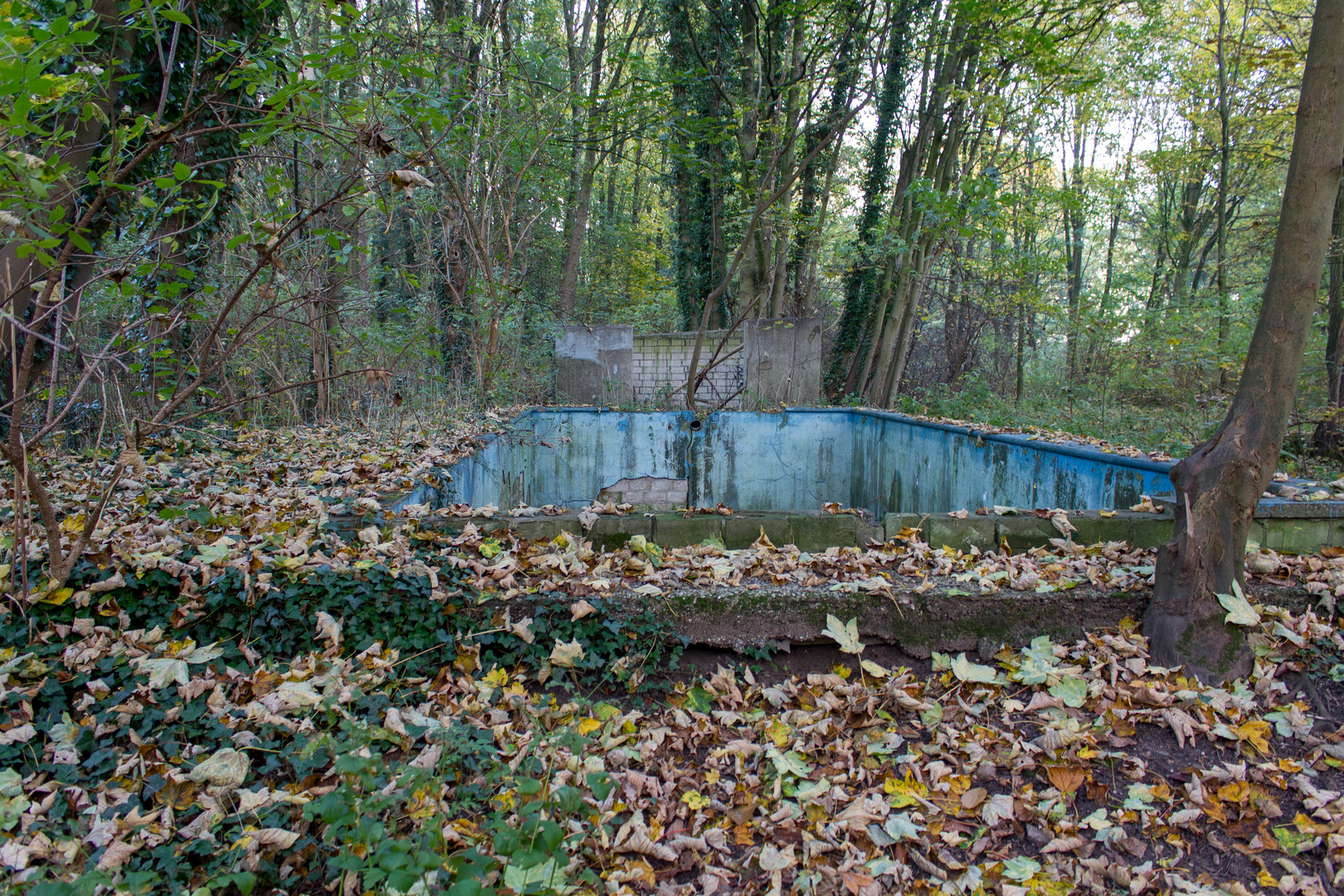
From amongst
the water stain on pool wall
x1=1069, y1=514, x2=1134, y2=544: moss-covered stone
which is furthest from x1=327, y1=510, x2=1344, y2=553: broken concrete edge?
the water stain on pool wall

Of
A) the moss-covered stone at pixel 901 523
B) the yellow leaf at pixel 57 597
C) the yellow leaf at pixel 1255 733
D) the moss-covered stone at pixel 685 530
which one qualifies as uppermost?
the moss-covered stone at pixel 901 523

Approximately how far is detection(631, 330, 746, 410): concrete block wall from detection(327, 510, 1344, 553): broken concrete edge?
25.7ft

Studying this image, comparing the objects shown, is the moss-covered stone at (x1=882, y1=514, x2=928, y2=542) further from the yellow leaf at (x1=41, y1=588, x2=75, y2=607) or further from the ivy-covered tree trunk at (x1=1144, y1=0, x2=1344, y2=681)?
the yellow leaf at (x1=41, y1=588, x2=75, y2=607)

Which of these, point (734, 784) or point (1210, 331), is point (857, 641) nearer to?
point (734, 784)

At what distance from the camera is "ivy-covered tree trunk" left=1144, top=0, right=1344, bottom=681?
2648mm

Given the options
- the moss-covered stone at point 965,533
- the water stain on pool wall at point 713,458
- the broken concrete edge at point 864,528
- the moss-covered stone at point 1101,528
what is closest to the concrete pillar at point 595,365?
the water stain on pool wall at point 713,458

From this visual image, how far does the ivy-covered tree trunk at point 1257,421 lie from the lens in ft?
8.69

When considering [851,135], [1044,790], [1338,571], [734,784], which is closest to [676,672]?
[734,784]

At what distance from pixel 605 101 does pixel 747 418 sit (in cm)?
602

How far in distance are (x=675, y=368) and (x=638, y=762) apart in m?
9.75

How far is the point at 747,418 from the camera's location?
930 centimetres

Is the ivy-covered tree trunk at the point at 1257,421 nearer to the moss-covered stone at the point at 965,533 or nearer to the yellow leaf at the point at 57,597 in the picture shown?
the moss-covered stone at the point at 965,533

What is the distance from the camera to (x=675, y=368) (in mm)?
11883

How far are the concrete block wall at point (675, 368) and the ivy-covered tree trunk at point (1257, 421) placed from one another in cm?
895
